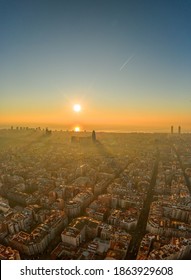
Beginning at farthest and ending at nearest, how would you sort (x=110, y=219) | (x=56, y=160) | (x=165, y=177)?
(x=56, y=160)
(x=165, y=177)
(x=110, y=219)

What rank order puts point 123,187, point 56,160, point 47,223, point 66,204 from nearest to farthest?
point 47,223 < point 66,204 < point 123,187 < point 56,160

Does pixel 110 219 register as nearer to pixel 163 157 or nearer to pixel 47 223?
pixel 47 223

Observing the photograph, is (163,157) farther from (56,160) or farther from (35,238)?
(35,238)

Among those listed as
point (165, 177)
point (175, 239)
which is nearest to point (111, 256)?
point (175, 239)
